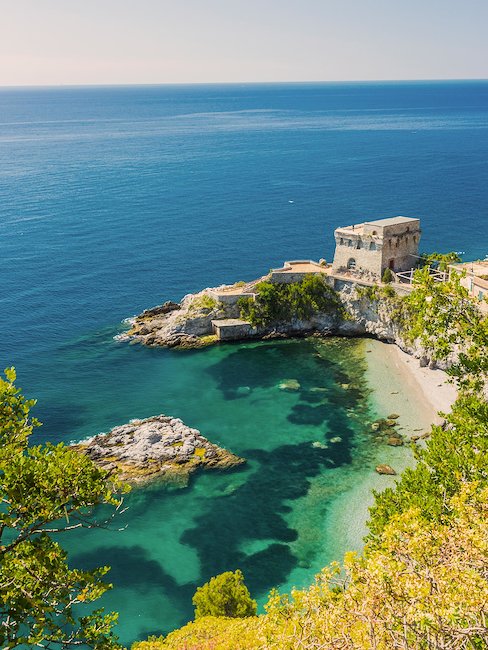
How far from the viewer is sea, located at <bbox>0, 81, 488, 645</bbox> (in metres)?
38.2

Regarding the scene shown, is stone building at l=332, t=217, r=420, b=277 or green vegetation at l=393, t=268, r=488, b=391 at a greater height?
green vegetation at l=393, t=268, r=488, b=391

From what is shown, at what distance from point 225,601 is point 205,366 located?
116 ft

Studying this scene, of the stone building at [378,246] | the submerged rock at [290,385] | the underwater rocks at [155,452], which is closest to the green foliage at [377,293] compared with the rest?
the stone building at [378,246]

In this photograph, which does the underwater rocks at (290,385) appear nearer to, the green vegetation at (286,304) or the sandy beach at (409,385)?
the sandy beach at (409,385)

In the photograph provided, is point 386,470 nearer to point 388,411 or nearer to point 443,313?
point 388,411

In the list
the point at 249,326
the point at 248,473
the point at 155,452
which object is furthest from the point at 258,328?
the point at 248,473

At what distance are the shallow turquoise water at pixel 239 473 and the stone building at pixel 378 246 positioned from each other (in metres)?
9.62

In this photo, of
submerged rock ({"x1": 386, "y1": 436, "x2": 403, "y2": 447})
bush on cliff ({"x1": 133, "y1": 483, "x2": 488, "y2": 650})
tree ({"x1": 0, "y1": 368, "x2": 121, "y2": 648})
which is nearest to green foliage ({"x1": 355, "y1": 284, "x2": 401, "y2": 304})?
submerged rock ({"x1": 386, "y1": 436, "x2": 403, "y2": 447})

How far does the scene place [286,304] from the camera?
229ft

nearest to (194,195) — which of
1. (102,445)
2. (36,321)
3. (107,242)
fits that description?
(107,242)

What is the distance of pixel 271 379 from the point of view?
60.2 metres

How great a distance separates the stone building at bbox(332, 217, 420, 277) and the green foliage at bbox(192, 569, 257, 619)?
1791 inches

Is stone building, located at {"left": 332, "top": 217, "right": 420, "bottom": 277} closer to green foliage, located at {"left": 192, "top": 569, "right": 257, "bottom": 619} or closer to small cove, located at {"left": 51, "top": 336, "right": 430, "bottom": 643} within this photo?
small cove, located at {"left": 51, "top": 336, "right": 430, "bottom": 643}

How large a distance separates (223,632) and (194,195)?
375ft
